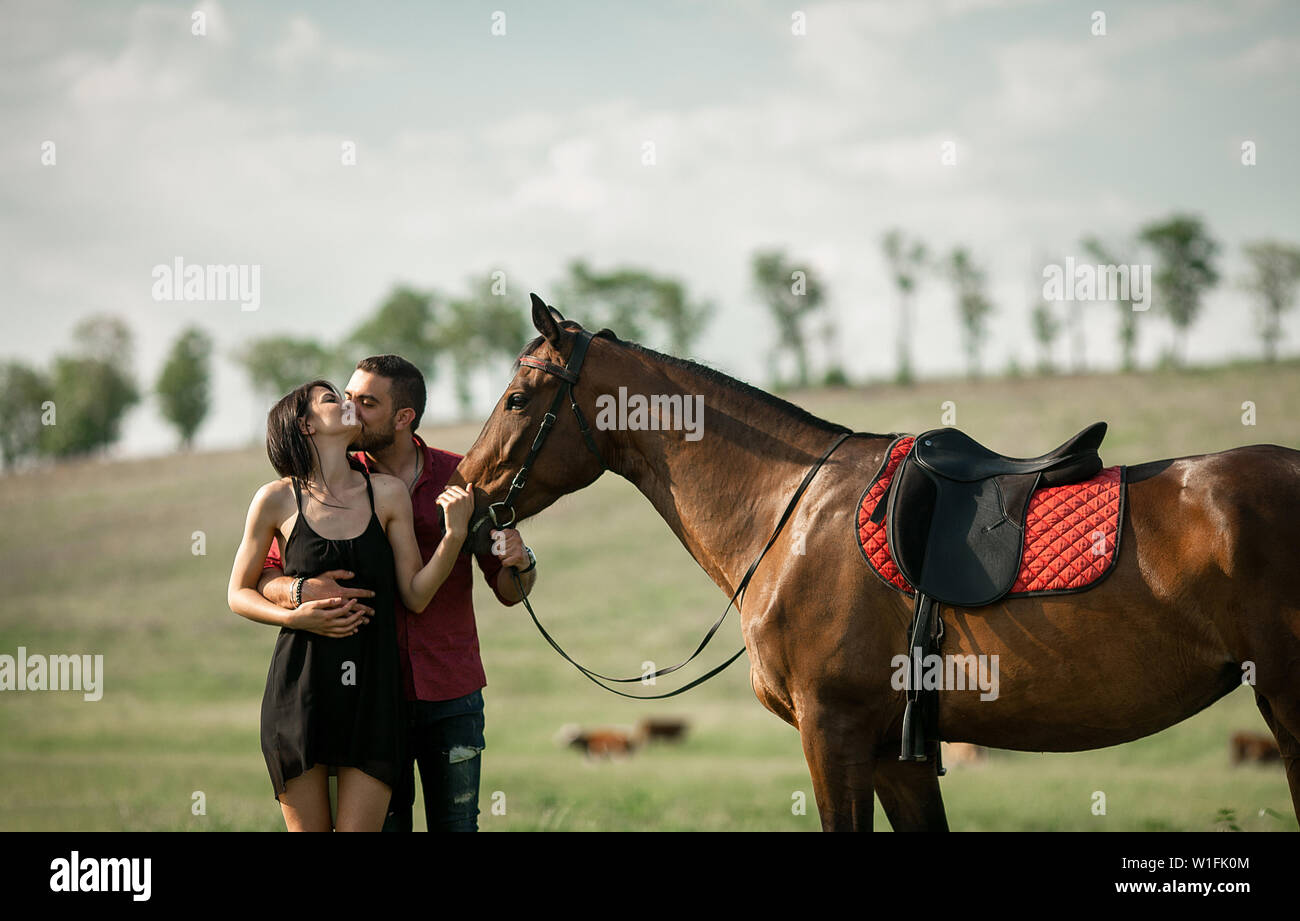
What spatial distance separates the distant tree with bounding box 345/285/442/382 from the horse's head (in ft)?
234

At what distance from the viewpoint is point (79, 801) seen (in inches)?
480

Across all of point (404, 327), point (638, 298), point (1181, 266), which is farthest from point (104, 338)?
point (1181, 266)

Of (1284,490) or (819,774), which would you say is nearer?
(1284,490)

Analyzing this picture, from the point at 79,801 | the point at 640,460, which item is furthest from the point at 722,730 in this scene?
the point at 640,460

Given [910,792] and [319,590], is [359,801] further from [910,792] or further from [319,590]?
[910,792]

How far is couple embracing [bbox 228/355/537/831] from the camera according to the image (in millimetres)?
3781

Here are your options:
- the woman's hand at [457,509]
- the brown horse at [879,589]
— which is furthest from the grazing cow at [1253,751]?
the woman's hand at [457,509]

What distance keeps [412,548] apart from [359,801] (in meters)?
1.02

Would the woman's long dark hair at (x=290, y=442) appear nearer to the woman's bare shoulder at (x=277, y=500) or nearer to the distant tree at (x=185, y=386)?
the woman's bare shoulder at (x=277, y=500)

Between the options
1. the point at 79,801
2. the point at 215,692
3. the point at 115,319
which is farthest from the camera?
the point at 115,319

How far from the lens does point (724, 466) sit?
15.1 feet
